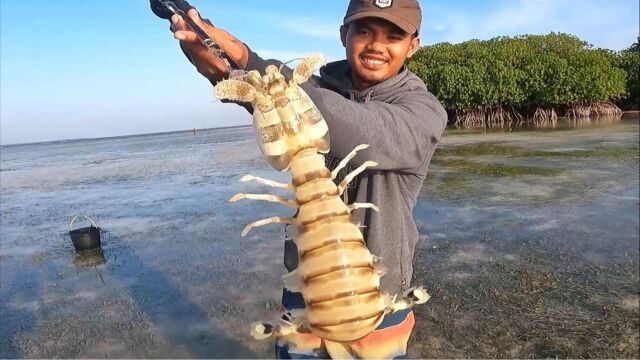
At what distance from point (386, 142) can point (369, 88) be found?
69cm

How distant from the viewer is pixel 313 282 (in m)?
1.97

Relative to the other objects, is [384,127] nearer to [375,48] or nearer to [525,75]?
[375,48]

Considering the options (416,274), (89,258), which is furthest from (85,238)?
(416,274)

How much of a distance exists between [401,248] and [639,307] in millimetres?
4105

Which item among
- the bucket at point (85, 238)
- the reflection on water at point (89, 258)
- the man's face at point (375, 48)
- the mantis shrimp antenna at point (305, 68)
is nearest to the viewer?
the mantis shrimp antenna at point (305, 68)

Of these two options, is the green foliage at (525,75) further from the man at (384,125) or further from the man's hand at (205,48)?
the man's hand at (205,48)

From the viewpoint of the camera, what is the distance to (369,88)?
2.70m

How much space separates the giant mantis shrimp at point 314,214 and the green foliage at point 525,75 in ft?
122

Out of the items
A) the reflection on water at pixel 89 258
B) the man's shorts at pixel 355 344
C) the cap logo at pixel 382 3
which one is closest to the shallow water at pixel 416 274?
the reflection on water at pixel 89 258

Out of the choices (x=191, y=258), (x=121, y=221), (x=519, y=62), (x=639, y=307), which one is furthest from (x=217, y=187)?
(x=519, y=62)

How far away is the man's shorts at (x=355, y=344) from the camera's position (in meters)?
2.46

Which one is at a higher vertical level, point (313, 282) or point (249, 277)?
point (313, 282)

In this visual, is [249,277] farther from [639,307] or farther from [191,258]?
[639,307]

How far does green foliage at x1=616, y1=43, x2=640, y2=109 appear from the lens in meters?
37.8
